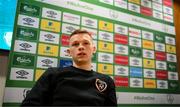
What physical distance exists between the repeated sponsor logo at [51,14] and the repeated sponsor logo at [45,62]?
1.17ft

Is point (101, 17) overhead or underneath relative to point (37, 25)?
overhead

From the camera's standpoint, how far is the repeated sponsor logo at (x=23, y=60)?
1524mm

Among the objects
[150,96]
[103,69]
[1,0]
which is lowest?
[150,96]

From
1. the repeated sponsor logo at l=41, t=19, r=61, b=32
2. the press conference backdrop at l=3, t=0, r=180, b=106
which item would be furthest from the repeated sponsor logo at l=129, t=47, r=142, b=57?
the repeated sponsor logo at l=41, t=19, r=61, b=32

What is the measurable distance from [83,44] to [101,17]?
82cm

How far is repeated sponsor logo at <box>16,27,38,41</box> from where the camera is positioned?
5.16ft

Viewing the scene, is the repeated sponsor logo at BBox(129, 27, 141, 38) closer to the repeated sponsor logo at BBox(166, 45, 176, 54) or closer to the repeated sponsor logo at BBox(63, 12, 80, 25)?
the repeated sponsor logo at BBox(166, 45, 176, 54)

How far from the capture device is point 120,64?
204cm

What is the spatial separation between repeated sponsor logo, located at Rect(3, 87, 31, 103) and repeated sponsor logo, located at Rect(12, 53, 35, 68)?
18 centimetres

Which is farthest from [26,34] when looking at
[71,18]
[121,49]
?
[121,49]

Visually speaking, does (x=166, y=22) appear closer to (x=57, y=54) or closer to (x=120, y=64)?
(x=120, y=64)

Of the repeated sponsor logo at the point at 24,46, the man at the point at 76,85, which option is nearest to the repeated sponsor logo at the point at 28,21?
the repeated sponsor logo at the point at 24,46

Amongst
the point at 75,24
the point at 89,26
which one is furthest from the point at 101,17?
the point at 75,24

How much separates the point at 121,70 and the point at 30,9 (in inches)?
40.4
